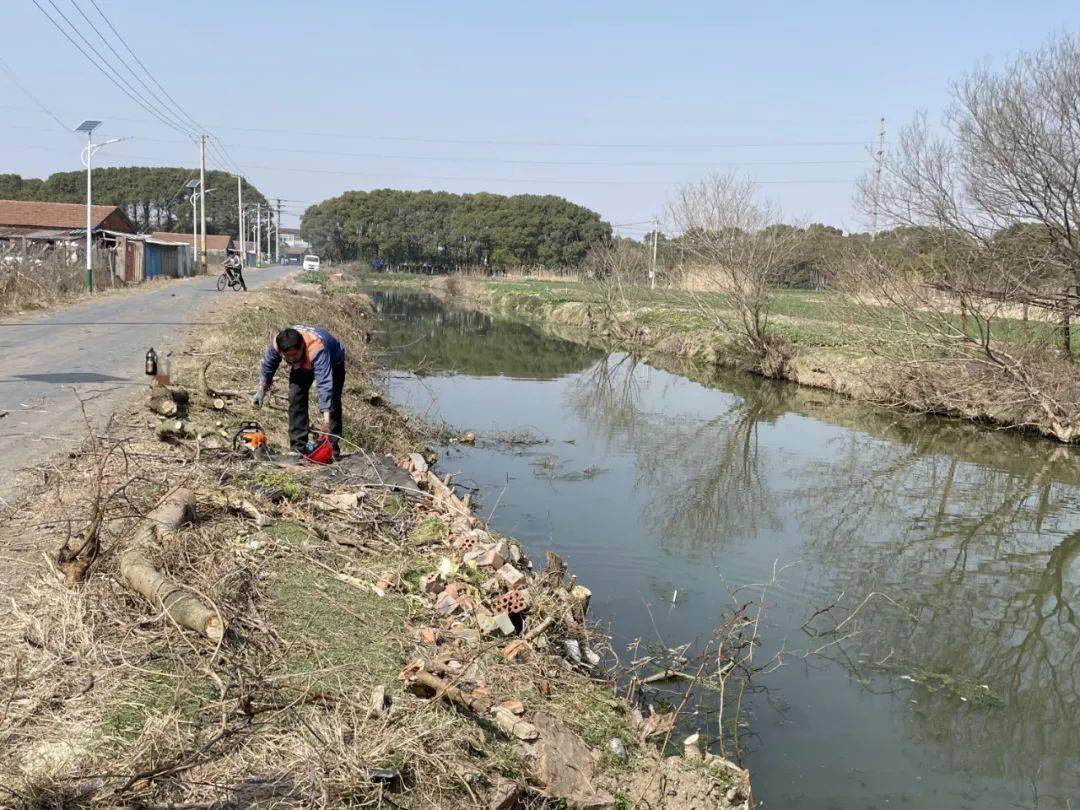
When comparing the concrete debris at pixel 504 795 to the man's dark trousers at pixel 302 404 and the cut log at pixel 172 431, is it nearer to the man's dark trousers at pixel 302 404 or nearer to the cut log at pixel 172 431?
the man's dark trousers at pixel 302 404

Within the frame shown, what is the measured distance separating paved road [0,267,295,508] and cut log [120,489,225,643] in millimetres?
1501

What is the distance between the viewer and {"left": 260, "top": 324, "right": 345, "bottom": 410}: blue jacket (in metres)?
8.74

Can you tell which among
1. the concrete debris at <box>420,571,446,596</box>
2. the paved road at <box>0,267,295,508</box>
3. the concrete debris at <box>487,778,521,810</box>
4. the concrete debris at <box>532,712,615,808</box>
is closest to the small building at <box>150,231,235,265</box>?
the paved road at <box>0,267,295,508</box>

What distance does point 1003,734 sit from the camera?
694 centimetres

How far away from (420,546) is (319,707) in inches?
115

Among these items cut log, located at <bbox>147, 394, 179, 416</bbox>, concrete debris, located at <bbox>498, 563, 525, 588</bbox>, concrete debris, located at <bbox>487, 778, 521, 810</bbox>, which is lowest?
concrete debris, located at <bbox>487, 778, 521, 810</bbox>

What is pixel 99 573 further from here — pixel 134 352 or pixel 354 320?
pixel 354 320

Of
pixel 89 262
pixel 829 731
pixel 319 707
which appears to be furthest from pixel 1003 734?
pixel 89 262

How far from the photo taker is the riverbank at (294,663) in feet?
13.4

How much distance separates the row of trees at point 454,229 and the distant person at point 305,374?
79.2 meters

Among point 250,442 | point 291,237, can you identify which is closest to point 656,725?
point 250,442

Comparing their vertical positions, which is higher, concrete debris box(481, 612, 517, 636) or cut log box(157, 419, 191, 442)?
cut log box(157, 419, 191, 442)

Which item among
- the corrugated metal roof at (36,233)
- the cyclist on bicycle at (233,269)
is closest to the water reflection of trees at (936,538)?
the cyclist on bicycle at (233,269)

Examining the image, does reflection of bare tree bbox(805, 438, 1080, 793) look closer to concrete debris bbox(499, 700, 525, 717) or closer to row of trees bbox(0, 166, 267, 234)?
concrete debris bbox(499, 700, 525, 717)
